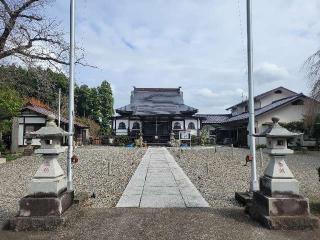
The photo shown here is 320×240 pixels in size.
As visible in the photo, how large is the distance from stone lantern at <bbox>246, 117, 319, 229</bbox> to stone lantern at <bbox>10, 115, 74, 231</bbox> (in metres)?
3.39

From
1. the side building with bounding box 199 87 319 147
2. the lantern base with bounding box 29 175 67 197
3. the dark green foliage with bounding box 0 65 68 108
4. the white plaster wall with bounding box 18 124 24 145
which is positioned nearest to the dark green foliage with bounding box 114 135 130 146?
the white plaster wall with bounding box 18 124 24 145

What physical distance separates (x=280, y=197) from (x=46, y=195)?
153 inches

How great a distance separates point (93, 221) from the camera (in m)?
6.17

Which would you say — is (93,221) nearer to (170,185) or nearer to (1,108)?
(170,185)

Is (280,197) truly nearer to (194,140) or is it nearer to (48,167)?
(48,167)

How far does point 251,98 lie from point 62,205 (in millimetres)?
4334

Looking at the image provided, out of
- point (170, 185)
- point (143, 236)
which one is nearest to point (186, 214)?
point (143, 236)

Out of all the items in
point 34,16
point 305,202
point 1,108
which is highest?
point 34,16

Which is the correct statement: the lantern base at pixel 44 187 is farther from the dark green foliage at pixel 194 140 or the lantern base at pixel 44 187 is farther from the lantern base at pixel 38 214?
the dark green foliage at pixel 194 140

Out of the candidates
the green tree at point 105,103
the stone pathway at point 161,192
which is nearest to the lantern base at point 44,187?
the stone pathway at point 161,192

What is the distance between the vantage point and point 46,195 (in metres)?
5.91

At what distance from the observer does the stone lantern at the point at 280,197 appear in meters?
5.65

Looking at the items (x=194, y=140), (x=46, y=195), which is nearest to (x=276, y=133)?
(x=46, y=195)

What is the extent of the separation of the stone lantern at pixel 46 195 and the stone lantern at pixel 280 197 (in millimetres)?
3390
